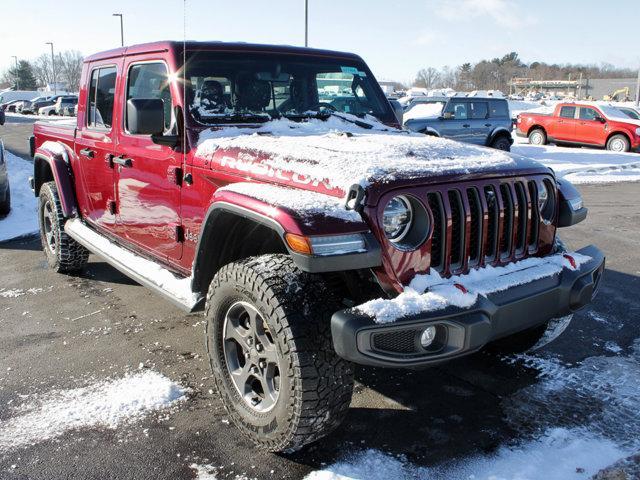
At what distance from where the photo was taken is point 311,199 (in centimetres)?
262

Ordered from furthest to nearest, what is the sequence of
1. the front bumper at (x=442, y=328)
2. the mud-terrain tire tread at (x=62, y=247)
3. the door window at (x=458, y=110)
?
the door window at (x=458, y=110), the mud-terrain tire tread at (x=62, y=247), the front bumper at (x=442, y=328)

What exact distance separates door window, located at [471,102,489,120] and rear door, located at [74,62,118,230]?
12.3 meters

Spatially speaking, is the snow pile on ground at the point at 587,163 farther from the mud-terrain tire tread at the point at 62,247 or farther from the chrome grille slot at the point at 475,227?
the chrome grille slot at the point at 475,227

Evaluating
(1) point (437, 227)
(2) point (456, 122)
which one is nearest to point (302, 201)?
(1) point (437, 227)

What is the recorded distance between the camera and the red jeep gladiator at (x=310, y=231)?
245 centimetres

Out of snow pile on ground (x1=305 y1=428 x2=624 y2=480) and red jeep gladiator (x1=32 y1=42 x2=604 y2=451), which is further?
snow pile on ground (x1=305 y1=428 x2=624 y2=480)

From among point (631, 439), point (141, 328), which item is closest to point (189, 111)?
point (141, 328)

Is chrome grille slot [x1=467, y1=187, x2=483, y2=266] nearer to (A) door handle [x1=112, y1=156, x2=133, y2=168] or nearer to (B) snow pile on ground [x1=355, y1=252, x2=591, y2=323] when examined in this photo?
(B) snow pile on ground [x1=355, y1=252, x2=591, y2=323]

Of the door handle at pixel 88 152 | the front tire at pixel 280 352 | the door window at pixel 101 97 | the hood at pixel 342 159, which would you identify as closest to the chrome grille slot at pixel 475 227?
the hood at pixel 342 159

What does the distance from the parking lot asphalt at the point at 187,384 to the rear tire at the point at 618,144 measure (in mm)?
15076

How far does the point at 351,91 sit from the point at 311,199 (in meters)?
2.04

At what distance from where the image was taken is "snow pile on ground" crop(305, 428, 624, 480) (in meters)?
2.62

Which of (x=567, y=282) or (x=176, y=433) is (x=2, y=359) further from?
(x=567, y=282)

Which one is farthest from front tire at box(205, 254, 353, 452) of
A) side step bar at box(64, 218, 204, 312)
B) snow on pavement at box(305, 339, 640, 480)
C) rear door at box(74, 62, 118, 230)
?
rear door at box(74, 62, 118, 230)
